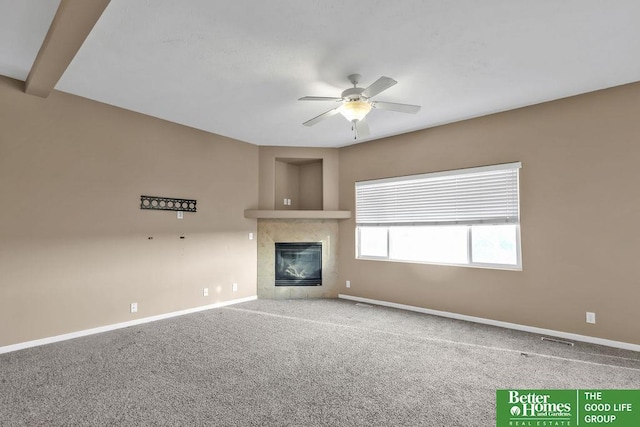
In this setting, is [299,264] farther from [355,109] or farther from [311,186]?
[355,109]

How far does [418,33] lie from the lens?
2.48 meters

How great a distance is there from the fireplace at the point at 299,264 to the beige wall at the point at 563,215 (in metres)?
1.90

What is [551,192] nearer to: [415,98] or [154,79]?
[415,98]

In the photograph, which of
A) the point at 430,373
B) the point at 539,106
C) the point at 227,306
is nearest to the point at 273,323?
the point at 227,306

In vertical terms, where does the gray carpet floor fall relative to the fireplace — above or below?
below

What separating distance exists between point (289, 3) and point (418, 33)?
1029mm

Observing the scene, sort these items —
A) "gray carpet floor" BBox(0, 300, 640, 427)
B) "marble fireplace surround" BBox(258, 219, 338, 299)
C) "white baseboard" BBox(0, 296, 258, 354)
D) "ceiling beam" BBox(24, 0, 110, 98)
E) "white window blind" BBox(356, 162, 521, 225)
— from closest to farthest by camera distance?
"ceiling beam" BBox(24, 0, 110, 98), "gray carpet floor" BBox(0, 300, 640, 427), "white baseboard" BBox(0, 296, 258, 354), "white window blind" BBox(356, 162, 521, 225), "marble fireplace surround" BBox(258, 219, 338, 299)

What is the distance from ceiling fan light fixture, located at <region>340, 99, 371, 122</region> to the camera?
10.2 feet

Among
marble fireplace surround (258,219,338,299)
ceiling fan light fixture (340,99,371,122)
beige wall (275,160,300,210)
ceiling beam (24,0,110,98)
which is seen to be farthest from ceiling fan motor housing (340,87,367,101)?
beige wall (275,160,300,210)

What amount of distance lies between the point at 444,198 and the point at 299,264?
8.98ft

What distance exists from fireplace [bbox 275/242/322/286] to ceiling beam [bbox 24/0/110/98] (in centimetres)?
381

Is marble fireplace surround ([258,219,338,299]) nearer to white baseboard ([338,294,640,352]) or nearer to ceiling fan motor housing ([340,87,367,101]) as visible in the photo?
white baseboard ([338,294,640,352])

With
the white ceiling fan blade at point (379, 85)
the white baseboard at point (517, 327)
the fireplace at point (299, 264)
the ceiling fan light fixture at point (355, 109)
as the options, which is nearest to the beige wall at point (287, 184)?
the fireplace at point (299, 264)

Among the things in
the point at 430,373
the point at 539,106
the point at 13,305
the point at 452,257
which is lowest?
the point at 430,373
